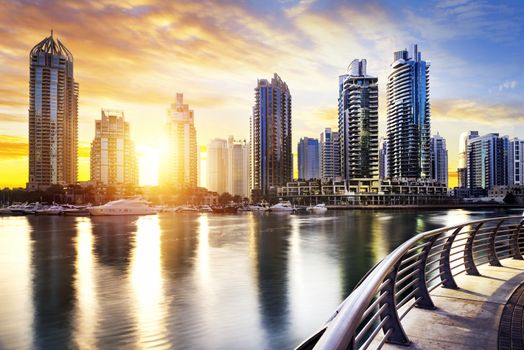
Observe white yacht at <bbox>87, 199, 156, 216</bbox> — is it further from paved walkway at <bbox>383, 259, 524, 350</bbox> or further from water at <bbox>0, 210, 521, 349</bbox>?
paved walkway at <bbox>383, 259, 524, 350</bbox>

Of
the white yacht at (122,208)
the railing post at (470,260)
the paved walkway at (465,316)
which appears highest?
the railing post at (470,260)

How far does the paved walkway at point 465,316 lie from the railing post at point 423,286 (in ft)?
0.54

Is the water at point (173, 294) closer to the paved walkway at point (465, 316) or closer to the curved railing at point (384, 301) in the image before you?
the paved walkway at point (465, 316)

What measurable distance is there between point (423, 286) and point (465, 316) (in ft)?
2.58

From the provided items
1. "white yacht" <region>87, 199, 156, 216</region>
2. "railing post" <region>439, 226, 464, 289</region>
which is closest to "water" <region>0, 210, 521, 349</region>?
"railing post" <region>439, 226, 464, 289</region>

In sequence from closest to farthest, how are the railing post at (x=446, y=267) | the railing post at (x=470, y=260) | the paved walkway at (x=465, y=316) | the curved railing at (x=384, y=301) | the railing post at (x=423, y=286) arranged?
the curved railing at (x=384, y=301)
the paved walkway at (x=465, y=316)
the railing post at (x=423, y=286)
the railing post at (x=446, y=267)
the railing post at (x=470, y=260)

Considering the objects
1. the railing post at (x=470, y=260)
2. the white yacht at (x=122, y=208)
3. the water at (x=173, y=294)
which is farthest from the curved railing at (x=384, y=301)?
the white yacht at (x=122, y=208)

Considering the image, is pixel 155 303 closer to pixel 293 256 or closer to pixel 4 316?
pixel 4 316

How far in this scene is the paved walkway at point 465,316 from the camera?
5598mm

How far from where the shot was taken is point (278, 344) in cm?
1495

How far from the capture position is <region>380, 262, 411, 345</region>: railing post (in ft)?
16.7

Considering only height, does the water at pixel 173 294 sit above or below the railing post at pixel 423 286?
below

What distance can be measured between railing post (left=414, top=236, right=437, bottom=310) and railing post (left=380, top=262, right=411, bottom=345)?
1.77 m

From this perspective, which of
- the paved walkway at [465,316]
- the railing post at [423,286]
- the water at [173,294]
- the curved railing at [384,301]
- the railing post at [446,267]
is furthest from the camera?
the water at [173,294]
